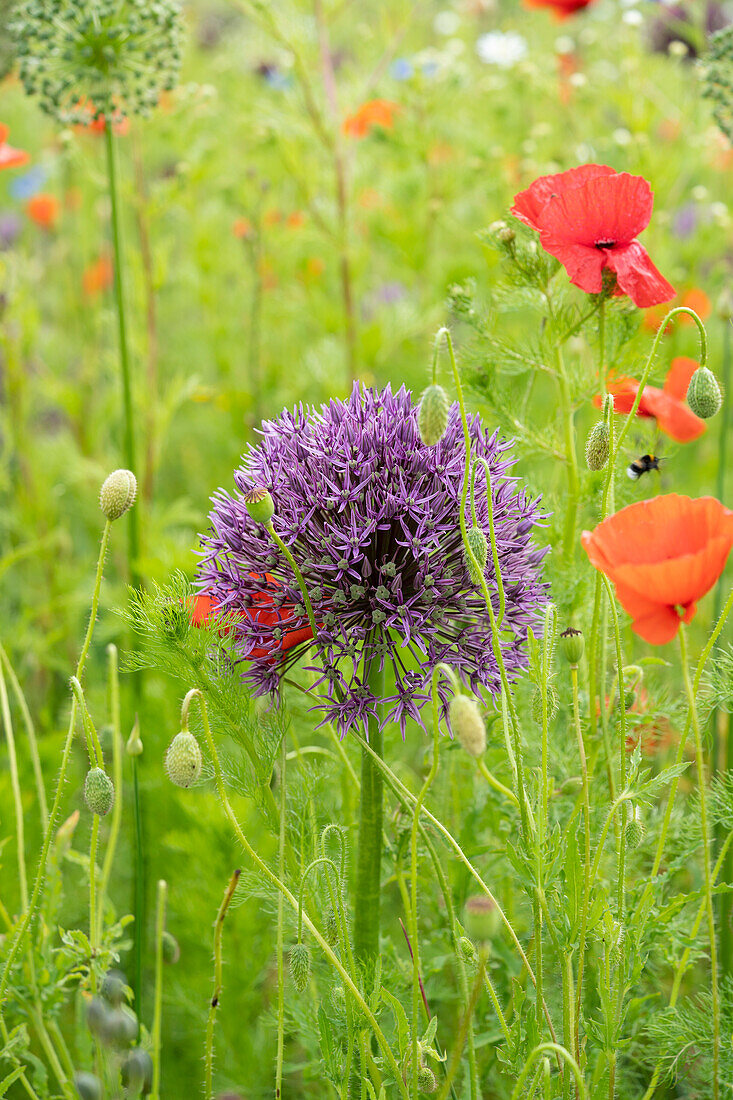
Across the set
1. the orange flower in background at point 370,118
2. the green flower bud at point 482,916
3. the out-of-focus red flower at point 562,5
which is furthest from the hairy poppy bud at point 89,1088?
the out-of-focus red flower at point 562,5

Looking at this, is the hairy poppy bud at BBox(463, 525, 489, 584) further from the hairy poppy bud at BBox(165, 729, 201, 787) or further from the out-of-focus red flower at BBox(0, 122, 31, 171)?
the out-of-focus red flower at BBox(0, 122, 31, 171)

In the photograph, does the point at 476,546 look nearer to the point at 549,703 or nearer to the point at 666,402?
the point at 549,703

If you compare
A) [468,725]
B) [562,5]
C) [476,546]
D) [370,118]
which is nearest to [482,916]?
[468,725]

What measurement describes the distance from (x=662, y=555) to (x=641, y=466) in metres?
0.48

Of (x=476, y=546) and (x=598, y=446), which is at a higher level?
(x=598, y=446)

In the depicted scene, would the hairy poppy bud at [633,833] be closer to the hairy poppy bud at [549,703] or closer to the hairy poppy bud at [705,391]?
the hairy poppy bud at [549,703]

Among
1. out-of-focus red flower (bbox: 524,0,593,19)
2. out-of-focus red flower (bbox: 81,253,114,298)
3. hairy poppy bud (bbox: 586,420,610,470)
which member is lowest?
hairy poppy bud (bbox: 586,420,610,470)

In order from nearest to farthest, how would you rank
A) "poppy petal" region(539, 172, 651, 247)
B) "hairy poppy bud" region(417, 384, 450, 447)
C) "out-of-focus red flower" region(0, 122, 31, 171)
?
"hairy poppy bud" region(417, 384, 450, 447) → "poppy petal" region(539, 172, 651, 247) → "out-of-focus red flower" region(0, 122, 31, 171)

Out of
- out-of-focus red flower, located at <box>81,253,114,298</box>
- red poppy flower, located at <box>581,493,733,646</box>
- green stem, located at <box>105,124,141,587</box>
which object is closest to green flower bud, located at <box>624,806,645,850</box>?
red poppy flower, located at <box>581,493,733,646</box>

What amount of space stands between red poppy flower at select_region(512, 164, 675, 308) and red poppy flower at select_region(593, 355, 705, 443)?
0.16 m

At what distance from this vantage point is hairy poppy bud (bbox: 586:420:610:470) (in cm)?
121

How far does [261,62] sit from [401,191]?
227cm

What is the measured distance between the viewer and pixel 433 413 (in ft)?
3.43

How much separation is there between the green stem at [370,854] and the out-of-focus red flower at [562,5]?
4.03 metres
